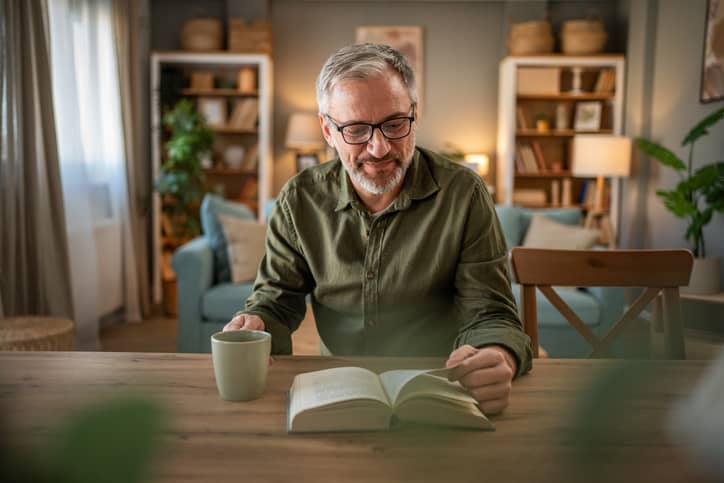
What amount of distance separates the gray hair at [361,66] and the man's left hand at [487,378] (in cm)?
64

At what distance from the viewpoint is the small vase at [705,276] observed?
332cm

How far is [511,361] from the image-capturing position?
3.46 feet

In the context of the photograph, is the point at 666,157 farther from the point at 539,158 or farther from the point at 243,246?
the point at 243,246

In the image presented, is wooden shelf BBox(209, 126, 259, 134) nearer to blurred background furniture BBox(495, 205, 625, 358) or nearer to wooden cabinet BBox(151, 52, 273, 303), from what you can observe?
wooden cabinet BBox(151, 52, 273, 303)

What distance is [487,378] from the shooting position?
898 millimetres

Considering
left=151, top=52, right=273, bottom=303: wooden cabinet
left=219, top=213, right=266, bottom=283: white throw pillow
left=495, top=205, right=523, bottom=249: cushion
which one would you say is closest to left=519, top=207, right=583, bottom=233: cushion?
left=495, top=205, right=523, bottom=249: cushion

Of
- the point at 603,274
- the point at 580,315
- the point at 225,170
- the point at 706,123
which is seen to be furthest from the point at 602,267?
the point at 225,170

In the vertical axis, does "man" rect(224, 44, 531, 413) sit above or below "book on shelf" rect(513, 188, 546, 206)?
above

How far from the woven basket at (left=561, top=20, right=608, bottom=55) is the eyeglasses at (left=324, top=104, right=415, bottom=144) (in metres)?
4.64

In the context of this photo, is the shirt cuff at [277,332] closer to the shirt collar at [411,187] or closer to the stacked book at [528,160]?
the shirt collar at [411,187]

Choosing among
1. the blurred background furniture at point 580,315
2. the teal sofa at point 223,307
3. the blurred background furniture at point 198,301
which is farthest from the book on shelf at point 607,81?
the blurred background furniture at point 198,301

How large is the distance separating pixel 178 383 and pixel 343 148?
60 centimetres

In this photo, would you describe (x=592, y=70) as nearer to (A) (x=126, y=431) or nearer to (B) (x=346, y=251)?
(B) (x=346, y=251)

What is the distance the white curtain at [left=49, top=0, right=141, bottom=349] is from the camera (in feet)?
12.0
